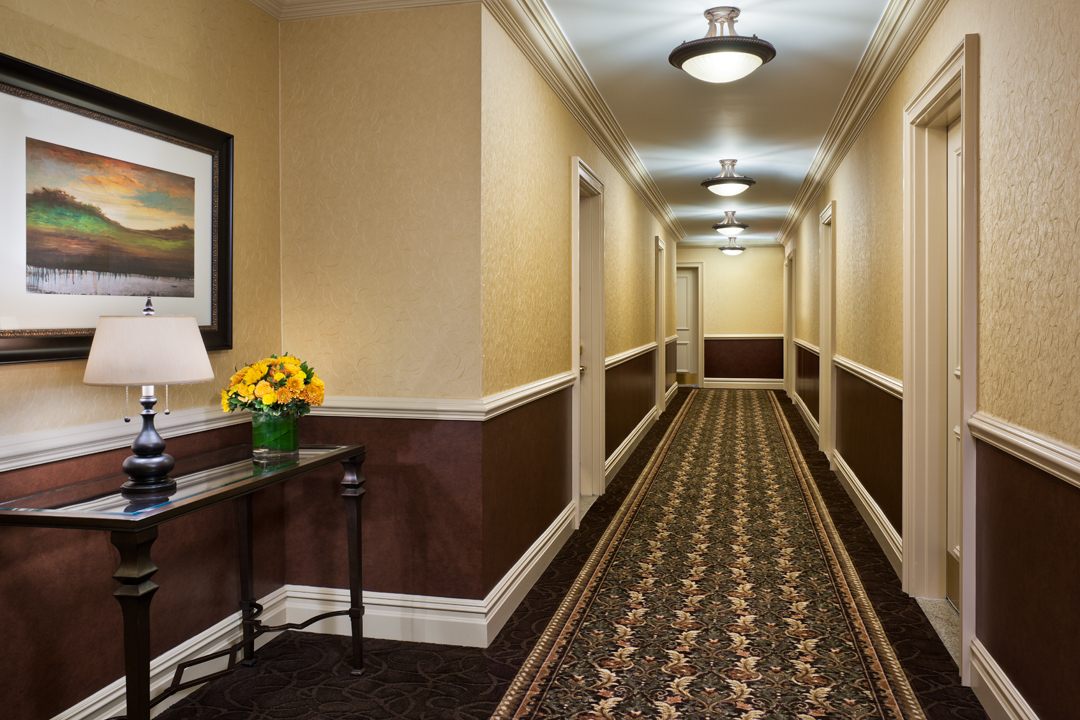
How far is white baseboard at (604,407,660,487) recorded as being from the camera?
5.58m

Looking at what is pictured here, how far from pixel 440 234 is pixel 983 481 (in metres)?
2.01

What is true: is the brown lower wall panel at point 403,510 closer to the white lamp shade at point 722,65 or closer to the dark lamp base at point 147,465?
the dark lamp base at point 147,465

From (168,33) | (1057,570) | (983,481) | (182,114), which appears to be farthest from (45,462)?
(983,481)

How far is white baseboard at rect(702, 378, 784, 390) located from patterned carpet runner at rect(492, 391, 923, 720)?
307 inches

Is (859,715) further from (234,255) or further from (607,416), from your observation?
(607,416)

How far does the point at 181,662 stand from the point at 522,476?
149 cm

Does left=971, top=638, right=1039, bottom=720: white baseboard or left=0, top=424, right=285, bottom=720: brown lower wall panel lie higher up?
left=0, top=424, right=285, bottom=720: brown lower wall panel

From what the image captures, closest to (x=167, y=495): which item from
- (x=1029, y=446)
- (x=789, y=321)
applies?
(x=1029, y=446)

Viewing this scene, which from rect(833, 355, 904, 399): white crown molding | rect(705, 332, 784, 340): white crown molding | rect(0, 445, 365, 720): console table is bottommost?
rect(0, 445, 365, 720): console table

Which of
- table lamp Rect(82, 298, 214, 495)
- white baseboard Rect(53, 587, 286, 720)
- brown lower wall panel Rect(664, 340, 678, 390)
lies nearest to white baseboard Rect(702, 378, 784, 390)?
brown lower wall panel Rect(664, 340, 678, 390)

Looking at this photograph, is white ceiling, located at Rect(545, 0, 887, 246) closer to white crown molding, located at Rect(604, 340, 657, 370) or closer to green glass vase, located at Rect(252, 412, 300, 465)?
white crown molding, located at Rect(604, 340, 657, 370)

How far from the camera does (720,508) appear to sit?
477 cm

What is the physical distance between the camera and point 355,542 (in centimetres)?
259

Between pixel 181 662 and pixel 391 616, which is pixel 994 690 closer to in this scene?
pixel 391 616
